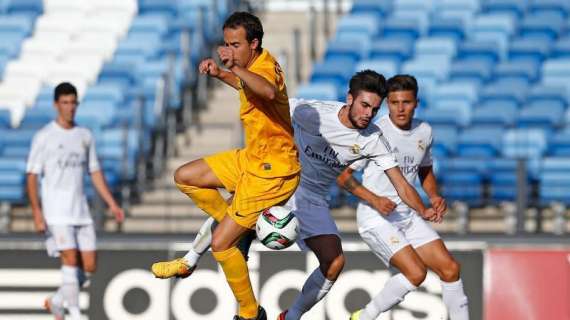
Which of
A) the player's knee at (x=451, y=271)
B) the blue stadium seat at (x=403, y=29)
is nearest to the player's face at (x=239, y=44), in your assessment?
the player's knee at (x=451, y=271)

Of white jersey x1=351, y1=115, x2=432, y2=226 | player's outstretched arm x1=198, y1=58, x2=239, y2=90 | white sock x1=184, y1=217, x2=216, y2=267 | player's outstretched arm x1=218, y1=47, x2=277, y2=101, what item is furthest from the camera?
white jersey x1=351, y1=115, x2=432, y2=226

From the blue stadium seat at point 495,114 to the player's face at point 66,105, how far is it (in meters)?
6.00

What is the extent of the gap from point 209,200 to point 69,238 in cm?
313

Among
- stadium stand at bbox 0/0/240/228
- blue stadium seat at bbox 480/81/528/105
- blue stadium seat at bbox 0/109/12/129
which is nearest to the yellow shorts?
stadium stand at bbox 0/0/240/228

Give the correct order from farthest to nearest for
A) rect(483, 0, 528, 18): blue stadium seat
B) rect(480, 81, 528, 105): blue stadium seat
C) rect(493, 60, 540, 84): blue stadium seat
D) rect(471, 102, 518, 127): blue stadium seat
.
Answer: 1. rect(483, 0, 528, 18): blue stadium seat
2. rect(493, 60, 540, 84): blue stadium seat
3. rect(480, 81, 528, 105): blue stadium seat
4. rect(471, 102, 518, 127): blue stadium seat

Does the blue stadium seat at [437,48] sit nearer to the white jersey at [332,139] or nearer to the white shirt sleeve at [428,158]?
the white shirt sleeve at [428,158]

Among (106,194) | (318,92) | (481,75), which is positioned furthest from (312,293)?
(481,75)

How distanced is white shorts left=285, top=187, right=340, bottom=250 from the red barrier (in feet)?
9.55

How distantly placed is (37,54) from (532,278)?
9.65 metres

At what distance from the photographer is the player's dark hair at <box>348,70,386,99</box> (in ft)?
31.6

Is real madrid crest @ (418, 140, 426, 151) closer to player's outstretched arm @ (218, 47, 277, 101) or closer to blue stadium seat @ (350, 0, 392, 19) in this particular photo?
player's outstretched arm @ (218, 47, 277, 101)

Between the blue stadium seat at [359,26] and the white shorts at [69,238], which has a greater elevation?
the blue stadium seat at [359,26]

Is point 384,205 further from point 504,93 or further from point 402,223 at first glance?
point 504,93

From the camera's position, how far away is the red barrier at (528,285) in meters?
12.6
